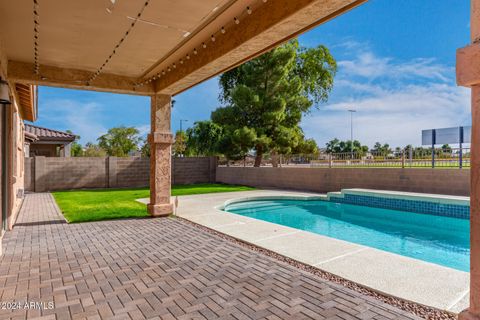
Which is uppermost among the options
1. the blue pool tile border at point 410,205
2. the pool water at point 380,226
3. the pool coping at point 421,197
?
the pool coping at point 421,197

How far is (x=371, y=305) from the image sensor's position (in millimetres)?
2797

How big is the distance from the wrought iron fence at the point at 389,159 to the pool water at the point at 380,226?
2725 millimetres

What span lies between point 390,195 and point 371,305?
24.4 ft

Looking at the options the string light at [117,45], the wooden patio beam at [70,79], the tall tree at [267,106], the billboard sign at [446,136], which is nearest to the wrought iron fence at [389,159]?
the tall tree at [267,106]

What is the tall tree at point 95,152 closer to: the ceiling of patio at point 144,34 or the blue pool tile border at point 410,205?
the blue pool tile border at point 410,205

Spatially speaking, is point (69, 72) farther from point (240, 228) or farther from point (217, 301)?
point (217, 301)

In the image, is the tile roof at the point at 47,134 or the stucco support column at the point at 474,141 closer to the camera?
the stucco support column at the point at 474,141

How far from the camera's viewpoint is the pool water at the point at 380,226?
559 cm

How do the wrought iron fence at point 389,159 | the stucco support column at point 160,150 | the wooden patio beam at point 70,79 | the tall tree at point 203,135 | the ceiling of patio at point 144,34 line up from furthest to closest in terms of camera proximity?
1. the tall tree at point 203,135
2. the wrought iron fence at point 389,159
3. the stucco support column at point 160,150
4. the wooden patio beam at point 70,79
5. the ceiling of patio at point 144,34

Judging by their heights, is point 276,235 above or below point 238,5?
below

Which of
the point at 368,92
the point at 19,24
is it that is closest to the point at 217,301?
the point at 19,24

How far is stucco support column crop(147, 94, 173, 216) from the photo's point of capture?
23.5 feet

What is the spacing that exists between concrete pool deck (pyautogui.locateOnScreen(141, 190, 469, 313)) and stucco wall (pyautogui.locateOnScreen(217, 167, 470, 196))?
6.94 meters

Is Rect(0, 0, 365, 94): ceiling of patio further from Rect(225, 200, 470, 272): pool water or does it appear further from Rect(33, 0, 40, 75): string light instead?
Rect(225, 200, 470, 272): pool water
